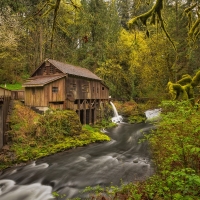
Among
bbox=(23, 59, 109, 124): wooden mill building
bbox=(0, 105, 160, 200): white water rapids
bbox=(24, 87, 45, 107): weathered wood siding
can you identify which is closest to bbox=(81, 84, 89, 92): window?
bbox=(23, 59, 109, 124): wooden mill building

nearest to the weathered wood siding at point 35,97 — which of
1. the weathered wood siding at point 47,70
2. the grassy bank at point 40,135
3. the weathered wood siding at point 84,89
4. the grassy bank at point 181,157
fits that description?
the grassy bank at point 40,135

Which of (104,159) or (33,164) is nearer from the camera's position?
(33,164)

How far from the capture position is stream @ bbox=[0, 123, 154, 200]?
1088 cm

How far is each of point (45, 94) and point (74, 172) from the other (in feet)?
35.4

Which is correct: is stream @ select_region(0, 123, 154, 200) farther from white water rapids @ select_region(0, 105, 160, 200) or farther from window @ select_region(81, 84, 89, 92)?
window @ select_region(81, 84, 89, 92)

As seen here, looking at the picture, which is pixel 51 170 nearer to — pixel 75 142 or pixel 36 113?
pixel 75 142

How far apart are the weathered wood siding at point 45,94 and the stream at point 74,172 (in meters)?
6.88

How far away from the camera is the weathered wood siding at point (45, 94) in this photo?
2192cm

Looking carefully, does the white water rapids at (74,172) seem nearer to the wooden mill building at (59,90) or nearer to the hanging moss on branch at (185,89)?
the hanging moss on branch at (185,89)

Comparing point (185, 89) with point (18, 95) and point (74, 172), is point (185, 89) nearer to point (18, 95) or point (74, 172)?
point (74, 172)

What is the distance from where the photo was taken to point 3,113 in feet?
51.3

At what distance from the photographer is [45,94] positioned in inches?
862

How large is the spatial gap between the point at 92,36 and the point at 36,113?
25.0m

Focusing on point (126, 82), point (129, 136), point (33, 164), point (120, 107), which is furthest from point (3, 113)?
point (126, 82)
